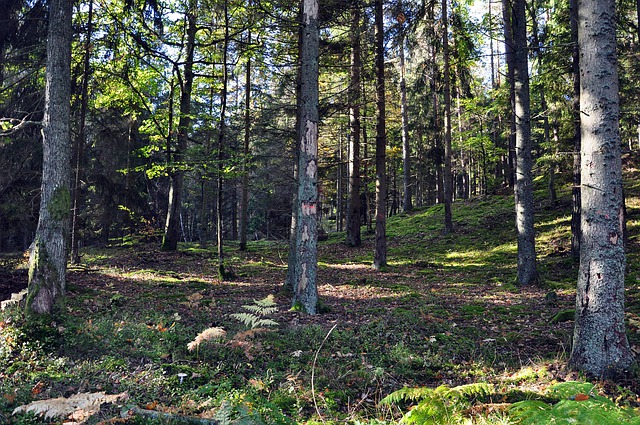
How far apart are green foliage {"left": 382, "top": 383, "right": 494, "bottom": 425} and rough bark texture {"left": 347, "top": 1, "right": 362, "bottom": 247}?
7.64 meters

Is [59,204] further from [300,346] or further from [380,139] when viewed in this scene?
[380,139]

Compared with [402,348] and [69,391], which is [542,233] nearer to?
Result: [402,348]

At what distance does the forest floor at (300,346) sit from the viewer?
14.1 feet

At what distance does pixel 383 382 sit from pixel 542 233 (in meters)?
15.3

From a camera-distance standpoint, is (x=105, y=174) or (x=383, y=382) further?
(x=105, y=174)

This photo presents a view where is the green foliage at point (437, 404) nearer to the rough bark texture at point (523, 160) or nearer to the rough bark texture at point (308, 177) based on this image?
the rough bark texture at point (308, 177)

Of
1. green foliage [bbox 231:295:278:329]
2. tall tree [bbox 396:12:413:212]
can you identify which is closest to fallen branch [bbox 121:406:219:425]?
green foliage [bbox 231:295:278:329]

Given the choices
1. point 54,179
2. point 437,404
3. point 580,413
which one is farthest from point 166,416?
point 54,179

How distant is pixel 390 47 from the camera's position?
14914 millimetres

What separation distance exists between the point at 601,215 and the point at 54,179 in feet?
28.9

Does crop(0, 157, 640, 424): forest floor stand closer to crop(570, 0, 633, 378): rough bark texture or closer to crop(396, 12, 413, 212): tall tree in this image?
crop(570, 0, 633, 378): rough bark texture

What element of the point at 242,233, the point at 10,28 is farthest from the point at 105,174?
the point at 10,28

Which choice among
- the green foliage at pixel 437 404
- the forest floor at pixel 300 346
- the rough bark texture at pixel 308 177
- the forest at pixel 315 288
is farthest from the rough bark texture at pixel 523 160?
the green foliage at pixel 437 404

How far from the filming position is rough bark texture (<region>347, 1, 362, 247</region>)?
13.3 metres
